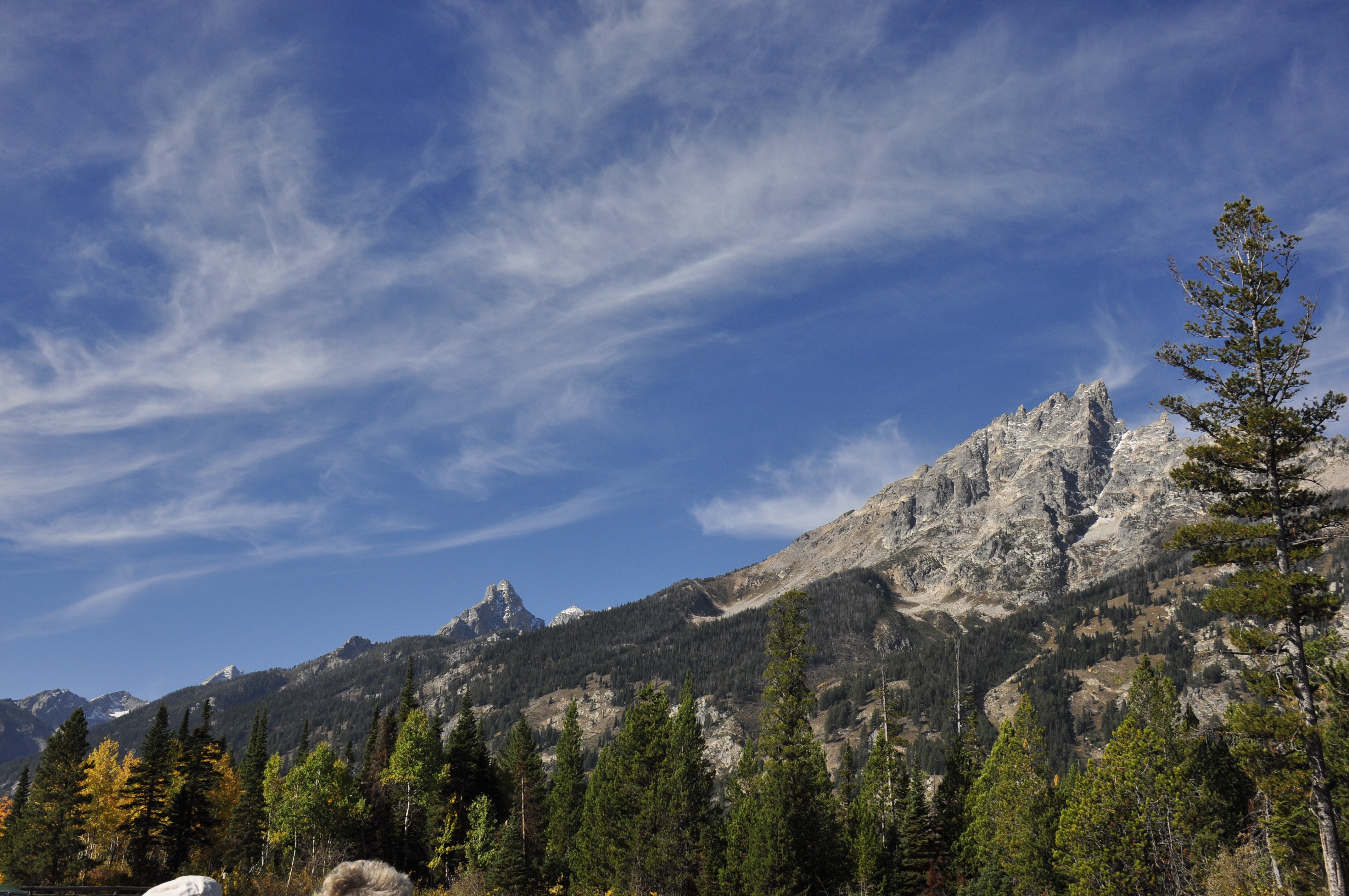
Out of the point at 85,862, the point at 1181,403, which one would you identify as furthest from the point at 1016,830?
the point at 85,862

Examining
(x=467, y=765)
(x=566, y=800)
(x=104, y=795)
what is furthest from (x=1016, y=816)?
(x=104, y=795)

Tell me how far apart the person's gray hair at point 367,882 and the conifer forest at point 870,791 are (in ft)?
80.1

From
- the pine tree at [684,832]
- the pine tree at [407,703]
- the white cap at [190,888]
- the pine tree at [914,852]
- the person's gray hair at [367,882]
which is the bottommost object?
the pine tree at [914,852]

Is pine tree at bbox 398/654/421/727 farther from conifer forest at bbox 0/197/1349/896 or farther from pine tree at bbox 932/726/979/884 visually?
pine tree at bbox 932/726/979/884

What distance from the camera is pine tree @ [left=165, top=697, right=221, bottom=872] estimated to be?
65.4 meters

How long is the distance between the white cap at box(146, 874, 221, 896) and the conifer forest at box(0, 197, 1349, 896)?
25.7 meters

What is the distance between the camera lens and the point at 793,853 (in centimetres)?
4219

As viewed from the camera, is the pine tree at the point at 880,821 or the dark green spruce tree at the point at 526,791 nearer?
the pine tree at the point at 880,821

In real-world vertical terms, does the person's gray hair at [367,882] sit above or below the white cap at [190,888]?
below

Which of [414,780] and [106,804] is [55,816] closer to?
[106,804]

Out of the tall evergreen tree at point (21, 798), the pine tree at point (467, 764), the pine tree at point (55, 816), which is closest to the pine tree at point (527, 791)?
the pine tree at point (467, 764)

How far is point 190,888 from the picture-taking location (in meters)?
5.91

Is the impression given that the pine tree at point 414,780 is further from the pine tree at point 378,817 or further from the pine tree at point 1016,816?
the pine tree at point 1016,816

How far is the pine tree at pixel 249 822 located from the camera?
73875 millimetres
